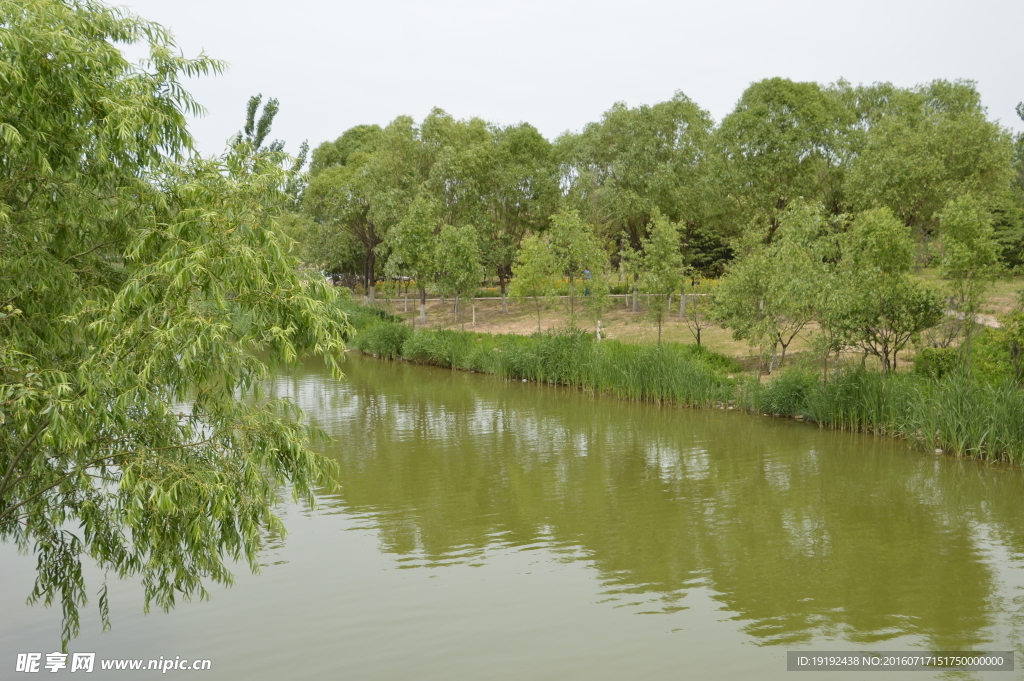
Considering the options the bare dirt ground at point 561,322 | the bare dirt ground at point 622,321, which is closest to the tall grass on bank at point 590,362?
the bare dirt ground at point 622,321

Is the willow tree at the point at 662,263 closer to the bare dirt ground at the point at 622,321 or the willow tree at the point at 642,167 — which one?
the bare dirt ground at the point at 622,321

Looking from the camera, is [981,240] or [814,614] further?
[981,240]

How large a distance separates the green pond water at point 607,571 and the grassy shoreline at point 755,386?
77 cm

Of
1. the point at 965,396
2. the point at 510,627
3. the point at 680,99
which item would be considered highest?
the point at 680,99

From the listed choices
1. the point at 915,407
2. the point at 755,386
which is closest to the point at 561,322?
the point at 755,386

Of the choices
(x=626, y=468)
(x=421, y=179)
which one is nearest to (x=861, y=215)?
(x=626, y=468)

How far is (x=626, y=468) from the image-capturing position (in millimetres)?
21031

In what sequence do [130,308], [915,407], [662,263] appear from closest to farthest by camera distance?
[130,308] → [915,407] → [662,263]

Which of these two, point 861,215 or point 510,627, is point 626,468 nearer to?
point 510,627

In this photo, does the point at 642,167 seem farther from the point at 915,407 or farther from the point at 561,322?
the point at 915,407

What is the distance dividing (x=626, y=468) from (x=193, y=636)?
39.0 feet

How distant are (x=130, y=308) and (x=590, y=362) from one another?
2460 centimetres

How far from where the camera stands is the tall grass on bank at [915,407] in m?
19.6

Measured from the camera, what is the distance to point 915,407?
21297 mm
